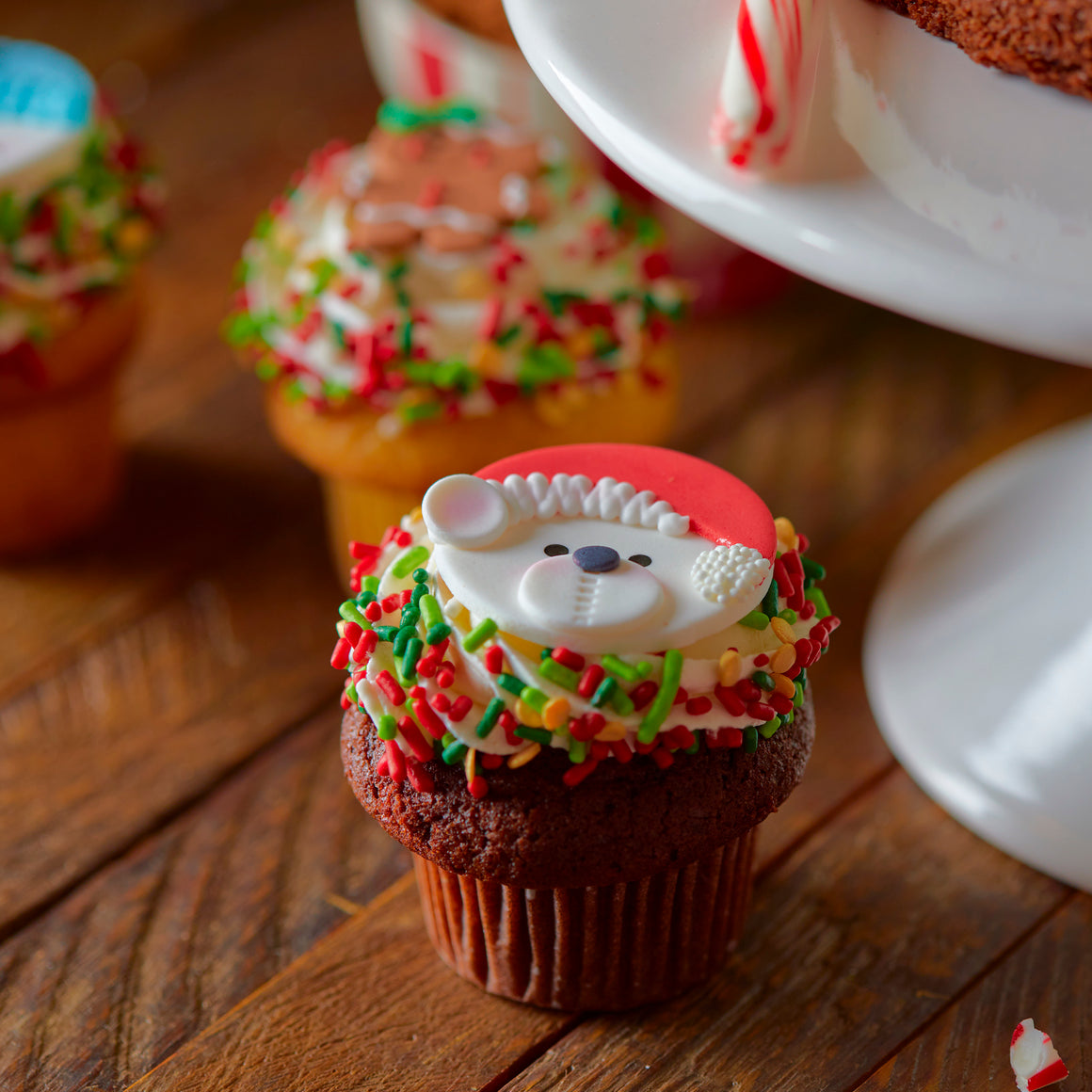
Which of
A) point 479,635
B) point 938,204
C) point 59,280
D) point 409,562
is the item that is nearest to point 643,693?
point 479,635

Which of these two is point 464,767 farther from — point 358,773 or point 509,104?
point 509,104

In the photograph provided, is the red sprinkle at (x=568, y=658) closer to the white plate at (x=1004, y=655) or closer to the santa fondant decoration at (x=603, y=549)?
the santa fondant decoration at (x=603, y=549)

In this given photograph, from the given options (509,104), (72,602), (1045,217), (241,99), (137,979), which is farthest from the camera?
(241,99)

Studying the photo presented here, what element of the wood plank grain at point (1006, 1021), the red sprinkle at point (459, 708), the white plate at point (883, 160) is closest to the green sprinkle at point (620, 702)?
the red sprinkle at point (459, 708)

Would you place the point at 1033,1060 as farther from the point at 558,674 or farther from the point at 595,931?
the point at 558,674

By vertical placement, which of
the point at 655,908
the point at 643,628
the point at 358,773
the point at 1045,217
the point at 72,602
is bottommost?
the point at 72,602

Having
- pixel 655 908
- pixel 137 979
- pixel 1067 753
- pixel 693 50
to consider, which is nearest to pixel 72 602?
pixel 137 979

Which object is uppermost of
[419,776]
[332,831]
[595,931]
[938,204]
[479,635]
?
[938,204]
